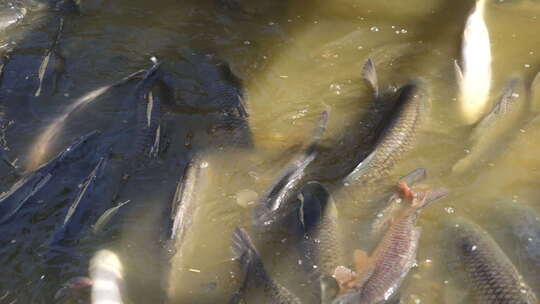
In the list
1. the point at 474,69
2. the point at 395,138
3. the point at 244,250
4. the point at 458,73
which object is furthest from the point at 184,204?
the point at 474,69

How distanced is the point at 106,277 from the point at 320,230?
1233mm

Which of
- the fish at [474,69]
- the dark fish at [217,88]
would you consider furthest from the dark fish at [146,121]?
the fish at [474,69]

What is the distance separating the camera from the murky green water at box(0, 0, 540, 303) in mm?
3463

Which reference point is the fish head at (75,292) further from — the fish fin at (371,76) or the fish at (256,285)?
the fish fin at (371,76)

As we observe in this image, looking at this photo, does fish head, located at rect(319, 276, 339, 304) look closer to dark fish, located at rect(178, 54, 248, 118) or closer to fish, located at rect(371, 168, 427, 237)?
fish, located at rect(371, 168, 427, 237)

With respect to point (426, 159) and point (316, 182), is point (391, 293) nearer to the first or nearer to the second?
point (316, 182)

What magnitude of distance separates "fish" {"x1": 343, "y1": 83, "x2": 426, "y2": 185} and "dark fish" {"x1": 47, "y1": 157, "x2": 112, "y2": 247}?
→ 157 cm

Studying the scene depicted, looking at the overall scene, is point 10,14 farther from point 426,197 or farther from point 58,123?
point 426,197

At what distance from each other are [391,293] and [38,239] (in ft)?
6.80

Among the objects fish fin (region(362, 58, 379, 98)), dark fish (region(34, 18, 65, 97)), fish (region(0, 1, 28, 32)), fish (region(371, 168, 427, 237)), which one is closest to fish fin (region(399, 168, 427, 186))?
fish (region(371, 168, 427, 237))

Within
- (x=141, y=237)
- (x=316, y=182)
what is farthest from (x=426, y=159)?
(x=141, y=237)

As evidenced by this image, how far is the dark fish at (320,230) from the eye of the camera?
3.37 metres

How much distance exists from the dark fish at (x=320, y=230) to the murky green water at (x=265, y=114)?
99 millimetres

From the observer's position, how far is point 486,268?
3.25 metres
